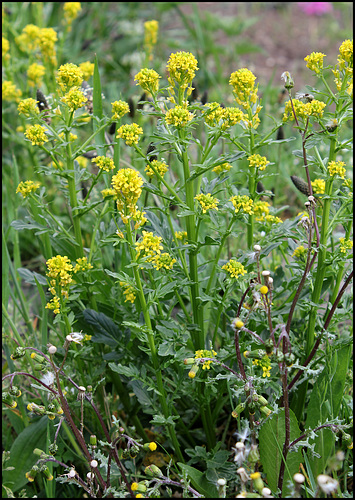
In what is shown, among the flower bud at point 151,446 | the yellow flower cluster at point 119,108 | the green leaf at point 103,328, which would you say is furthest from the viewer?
the green leaf at point 103,328

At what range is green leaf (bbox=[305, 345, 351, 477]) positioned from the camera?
158cm

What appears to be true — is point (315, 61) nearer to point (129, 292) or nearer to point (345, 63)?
point (345, 63)

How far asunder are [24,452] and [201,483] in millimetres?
658

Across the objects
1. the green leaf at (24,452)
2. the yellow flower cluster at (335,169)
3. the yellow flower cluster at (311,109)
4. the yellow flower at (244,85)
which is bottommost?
the green leaf at (24,452)

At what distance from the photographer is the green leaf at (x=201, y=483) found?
156cm

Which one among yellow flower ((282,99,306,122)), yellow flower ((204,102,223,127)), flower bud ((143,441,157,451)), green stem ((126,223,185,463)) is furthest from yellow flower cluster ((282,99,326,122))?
flower bud ((143,441,157,451))

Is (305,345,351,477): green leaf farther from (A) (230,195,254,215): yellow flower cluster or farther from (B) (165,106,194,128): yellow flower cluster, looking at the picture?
(B) (165,106,194,128): yellow flower cluster

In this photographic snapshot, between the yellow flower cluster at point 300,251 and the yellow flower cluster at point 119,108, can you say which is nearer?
the yellow flower cluster at point 119,108

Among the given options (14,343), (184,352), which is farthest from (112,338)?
(14,343)

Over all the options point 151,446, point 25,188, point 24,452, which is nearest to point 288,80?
point 25,188

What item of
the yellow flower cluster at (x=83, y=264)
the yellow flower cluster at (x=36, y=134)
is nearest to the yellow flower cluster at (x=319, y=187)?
the yellow flower cluster at (x=83, y=264)

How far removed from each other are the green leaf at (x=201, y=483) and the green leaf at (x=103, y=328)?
0.45 metres

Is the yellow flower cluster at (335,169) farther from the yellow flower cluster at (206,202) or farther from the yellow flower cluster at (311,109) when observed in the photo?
the yellow flower cluster at (206,202)

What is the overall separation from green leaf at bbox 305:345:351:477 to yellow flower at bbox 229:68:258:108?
801mm
